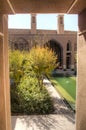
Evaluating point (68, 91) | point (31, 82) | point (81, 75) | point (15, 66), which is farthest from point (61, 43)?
point (81, 75)

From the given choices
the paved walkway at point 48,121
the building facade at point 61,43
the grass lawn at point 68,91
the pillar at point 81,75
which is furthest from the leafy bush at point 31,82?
the building facade at point 61,43

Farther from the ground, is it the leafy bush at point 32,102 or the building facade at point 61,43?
the building facade at point 61,43

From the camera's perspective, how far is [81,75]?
444 centimetres

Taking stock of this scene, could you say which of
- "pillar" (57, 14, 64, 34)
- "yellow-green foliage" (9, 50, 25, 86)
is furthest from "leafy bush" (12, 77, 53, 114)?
"pillar" (57, 14, 64, 34)

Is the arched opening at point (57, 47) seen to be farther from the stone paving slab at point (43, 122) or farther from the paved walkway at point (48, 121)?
the stone paving slab at point (43, 122)

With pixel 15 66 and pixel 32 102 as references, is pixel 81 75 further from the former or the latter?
pixel 15 66

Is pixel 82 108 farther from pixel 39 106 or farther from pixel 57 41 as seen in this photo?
pixel 57 41

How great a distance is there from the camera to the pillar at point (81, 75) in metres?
4.24

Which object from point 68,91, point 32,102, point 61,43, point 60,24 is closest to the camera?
point 32,102

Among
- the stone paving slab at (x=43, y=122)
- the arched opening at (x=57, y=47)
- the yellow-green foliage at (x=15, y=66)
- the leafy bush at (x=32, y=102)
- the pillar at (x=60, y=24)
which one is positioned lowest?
the stone paving slab at (x=43, y=122)

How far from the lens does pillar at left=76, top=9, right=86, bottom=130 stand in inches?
167

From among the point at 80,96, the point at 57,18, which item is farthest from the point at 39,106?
the point at 57,18

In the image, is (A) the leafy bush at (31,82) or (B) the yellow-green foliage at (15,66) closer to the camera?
(A) the leafy bush at (31,82)

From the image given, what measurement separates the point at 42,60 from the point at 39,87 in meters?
1.83
